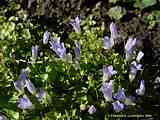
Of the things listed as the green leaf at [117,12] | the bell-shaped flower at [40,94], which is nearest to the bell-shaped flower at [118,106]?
the bell-shaped flower at [40,94]

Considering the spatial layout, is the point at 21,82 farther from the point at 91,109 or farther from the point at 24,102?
the point at 91,109

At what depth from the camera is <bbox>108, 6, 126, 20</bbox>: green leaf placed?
4102 millimetres

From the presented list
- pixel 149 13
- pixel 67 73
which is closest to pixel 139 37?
pixel 149 13

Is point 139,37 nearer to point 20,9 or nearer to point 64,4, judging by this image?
point 64,4

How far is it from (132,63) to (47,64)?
659 millimetres

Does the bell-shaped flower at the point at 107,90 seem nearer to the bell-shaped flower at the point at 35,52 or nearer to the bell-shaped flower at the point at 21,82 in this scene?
the bell-shaped flower at the point at 21,82

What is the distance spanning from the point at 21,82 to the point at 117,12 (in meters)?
1.33

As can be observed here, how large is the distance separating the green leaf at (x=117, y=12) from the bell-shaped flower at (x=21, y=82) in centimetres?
125

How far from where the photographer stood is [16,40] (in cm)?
391

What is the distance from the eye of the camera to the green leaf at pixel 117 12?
410 cm

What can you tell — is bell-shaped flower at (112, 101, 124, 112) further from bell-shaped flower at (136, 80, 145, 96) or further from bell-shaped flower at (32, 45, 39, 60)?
bell-shaped flower at (32, 45, 39, 60)

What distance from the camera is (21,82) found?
3135 millimetres

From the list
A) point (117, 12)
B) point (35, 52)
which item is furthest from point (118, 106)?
point (117, 12)

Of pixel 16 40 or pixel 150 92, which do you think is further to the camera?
pixel 16 40
